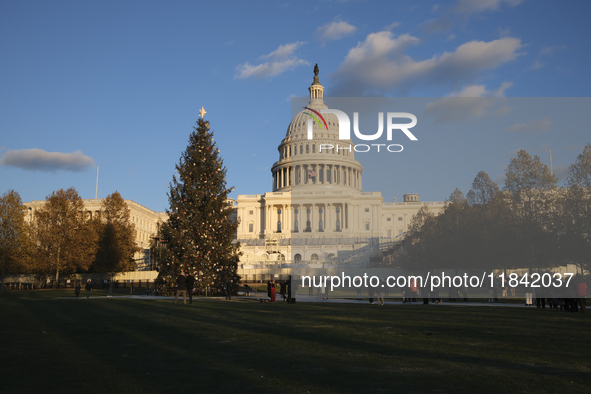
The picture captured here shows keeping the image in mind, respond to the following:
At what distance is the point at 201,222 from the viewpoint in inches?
1516

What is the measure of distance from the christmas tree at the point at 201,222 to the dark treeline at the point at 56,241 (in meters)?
33.4

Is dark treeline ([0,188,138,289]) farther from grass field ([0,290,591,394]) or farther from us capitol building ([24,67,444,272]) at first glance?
grass field ([0,290,591,394])

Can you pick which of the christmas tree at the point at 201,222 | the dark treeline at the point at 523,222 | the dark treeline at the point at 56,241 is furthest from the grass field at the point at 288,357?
the dark treeline at the point at 56,241

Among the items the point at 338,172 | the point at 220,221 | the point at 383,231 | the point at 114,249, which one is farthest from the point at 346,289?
the point at 338,172

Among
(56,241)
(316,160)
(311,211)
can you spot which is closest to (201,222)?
(56,241)

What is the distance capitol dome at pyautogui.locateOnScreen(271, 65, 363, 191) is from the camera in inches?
6102

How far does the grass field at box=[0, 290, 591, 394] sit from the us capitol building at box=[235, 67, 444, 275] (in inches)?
3173

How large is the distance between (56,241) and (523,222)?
178ft

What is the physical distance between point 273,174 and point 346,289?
353ft

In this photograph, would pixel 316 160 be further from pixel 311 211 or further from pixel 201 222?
pixel 201 222

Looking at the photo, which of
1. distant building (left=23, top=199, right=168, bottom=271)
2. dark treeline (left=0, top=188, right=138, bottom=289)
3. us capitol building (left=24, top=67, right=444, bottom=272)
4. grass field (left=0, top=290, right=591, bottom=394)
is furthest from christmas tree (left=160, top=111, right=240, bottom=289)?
distant building (left=23, top=199, right=168, bottom=271)

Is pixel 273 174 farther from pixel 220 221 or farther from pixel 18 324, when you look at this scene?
pixel 18 324

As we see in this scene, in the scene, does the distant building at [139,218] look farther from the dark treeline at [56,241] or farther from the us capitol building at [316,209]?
the dark treeline at [56,241]

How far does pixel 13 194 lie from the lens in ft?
219
